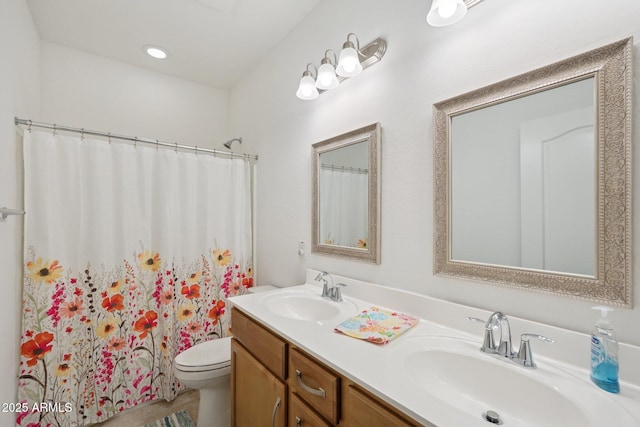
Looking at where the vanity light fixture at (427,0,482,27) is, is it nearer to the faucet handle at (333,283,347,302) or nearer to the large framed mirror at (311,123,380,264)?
the large framed mirror at (311,123,380,264)

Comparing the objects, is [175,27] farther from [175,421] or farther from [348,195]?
[175,421]

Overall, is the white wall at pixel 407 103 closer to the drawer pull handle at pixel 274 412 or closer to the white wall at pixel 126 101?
the drawer pull handle at pixel 274 412

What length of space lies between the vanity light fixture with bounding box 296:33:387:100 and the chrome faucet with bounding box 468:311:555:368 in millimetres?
1168

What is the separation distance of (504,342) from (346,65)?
1259mm

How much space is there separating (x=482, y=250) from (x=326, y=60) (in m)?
1.18

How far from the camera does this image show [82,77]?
219 cm

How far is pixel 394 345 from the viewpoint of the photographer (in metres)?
0.94

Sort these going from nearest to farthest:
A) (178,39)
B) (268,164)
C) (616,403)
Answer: (616,403) → (178,39) → (268,164)

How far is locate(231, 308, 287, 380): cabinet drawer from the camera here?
1.09 m

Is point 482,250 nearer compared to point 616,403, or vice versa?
point 616,403

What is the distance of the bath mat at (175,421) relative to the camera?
176 cm

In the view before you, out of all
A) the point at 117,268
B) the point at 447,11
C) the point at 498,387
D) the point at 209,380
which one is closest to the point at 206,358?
the point at 209,380

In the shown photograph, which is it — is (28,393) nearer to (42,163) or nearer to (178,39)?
(42,163)

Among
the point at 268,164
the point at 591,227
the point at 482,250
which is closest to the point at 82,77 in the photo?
the point at 268,164
